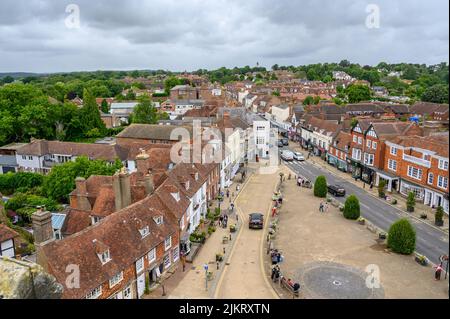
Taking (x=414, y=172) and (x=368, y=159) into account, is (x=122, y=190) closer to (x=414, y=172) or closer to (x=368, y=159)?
(x=414, y=172)

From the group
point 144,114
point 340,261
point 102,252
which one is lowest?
point 340,261

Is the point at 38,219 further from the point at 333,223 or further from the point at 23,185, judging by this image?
the point at 23,185

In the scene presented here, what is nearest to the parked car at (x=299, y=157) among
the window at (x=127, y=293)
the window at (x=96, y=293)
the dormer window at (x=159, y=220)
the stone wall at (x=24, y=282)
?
the dormer window at (x=159, y=220)

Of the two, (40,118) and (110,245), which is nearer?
(110,245)

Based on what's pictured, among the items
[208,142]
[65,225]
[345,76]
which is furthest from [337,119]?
[345,76]

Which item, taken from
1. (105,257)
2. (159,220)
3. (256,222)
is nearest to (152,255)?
(159,220)

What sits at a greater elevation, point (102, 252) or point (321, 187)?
point (102, 252)
